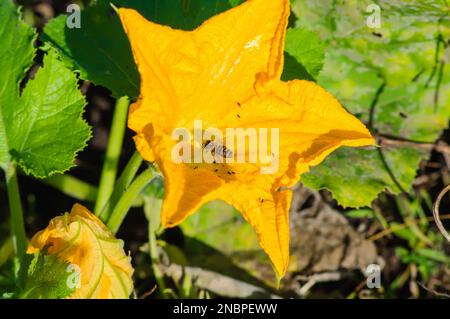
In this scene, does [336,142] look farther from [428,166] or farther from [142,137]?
[428,166]

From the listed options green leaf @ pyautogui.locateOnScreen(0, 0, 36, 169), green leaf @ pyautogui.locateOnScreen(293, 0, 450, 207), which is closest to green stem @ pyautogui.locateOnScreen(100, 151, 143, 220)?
green leaf @ pyautogui.locateOnScreen(0, 0, 36, 169)

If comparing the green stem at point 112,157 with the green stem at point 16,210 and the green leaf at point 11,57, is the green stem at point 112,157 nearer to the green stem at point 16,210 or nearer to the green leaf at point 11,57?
the green stem at point 16,210

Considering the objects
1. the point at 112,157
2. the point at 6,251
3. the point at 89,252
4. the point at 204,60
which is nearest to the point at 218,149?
the point at 204,60

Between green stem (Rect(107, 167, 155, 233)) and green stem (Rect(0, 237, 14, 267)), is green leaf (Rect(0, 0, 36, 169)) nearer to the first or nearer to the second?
green stem (Rect(107, 167, 155, 233))

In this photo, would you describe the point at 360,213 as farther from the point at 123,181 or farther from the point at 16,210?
the point at 16,210

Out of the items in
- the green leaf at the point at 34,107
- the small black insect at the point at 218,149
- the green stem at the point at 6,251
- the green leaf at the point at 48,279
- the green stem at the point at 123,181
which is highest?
the green leaf at the point at 34,107

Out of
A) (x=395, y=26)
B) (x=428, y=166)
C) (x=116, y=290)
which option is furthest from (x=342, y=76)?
(x=116, y=290)

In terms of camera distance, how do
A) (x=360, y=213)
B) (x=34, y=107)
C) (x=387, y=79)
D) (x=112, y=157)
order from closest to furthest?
(x=34, y=107) < (x=112, y=157) < (x=387, y=79) < (x=360, y=213)

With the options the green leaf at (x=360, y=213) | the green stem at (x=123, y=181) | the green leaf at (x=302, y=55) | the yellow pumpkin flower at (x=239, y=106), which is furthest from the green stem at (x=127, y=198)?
the green leaf at (x=360, y=213)
